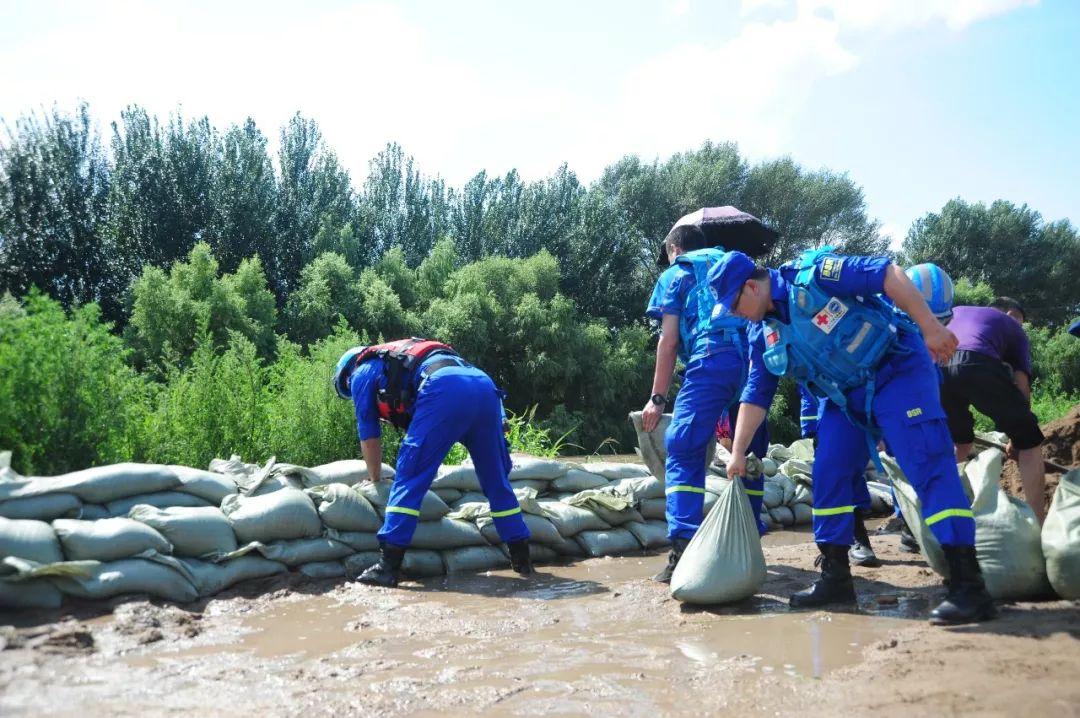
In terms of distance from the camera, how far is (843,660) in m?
2.82

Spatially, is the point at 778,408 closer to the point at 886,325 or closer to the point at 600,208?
the point at 600,208

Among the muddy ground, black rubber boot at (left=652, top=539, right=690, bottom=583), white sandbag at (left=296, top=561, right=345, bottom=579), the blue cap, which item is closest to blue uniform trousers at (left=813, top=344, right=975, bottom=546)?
the muddy ground

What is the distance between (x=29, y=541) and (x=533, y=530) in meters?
2.56

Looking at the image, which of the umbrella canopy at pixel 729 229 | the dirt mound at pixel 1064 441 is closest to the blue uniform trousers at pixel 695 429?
the umbrella canopy at pixel 729 229

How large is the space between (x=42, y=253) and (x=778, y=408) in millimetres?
18006

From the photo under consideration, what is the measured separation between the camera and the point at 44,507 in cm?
381

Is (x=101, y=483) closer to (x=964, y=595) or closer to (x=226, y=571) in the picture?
(x=226, y=571)

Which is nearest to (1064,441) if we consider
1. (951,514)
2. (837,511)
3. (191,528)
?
(837,511)

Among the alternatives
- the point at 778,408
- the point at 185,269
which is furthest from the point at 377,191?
the point at 778,408

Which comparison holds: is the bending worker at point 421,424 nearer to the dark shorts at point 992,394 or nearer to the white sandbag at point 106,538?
the white sandbag at point 106,538

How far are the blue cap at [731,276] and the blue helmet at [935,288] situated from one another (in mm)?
1308

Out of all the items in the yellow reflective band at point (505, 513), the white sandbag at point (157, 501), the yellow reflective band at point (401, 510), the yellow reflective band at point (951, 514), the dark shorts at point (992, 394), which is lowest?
the yellow reflective band at point (505, 513)

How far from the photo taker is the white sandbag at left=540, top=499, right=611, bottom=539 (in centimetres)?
529

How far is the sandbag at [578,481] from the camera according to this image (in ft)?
19.2
